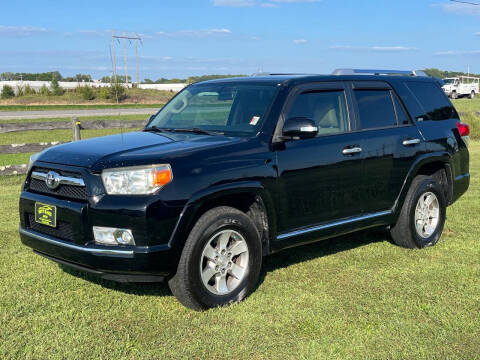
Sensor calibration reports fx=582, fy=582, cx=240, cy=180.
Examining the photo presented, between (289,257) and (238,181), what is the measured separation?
71.9 inches

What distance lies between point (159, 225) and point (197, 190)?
41 cm

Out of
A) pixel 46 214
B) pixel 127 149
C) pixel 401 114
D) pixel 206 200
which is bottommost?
pixel 46 214

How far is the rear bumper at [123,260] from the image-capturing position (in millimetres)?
4277

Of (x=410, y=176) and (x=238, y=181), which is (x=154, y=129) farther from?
(x=410, y=176)

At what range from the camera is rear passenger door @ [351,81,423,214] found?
19.3 feet

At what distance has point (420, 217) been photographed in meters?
6.64

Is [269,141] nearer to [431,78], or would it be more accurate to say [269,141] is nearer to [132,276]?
[132,276]

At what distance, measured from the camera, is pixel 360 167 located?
5.73 m

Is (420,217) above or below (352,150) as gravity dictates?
below

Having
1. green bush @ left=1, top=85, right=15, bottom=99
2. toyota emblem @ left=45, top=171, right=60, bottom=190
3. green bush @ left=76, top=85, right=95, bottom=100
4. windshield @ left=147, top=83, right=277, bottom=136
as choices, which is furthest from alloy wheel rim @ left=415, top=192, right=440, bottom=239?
green bush @ left=1, top=85, right=15, bottom=99

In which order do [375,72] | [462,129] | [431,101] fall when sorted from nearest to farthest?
1. [375,72]
2. [431,101]
3. [462,129]

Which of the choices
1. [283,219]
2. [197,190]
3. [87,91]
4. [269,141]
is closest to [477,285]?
[283,219]

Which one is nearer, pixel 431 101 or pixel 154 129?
pixel 154 129

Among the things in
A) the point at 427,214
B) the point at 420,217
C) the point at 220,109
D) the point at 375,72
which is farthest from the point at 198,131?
the point at 427,214
